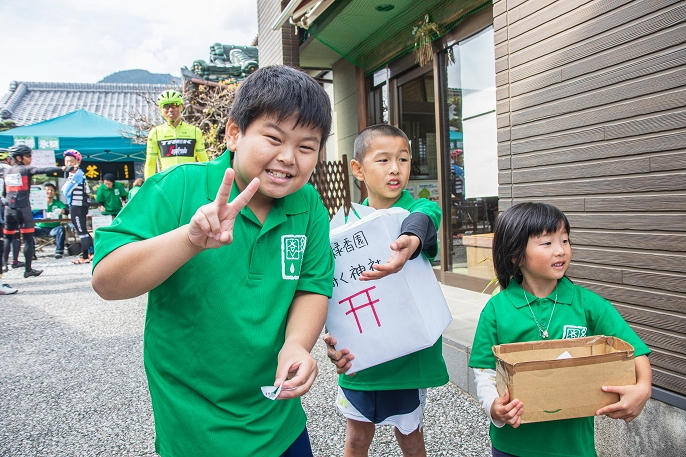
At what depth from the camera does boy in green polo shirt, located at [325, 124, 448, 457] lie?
197cm

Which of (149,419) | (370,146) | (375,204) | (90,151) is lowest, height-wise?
(149,419)

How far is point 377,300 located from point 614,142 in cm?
151

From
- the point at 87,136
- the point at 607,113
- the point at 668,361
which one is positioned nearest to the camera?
the point at 668,361

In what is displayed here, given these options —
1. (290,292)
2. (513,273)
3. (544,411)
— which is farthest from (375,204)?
(544,411)

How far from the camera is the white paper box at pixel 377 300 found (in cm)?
178

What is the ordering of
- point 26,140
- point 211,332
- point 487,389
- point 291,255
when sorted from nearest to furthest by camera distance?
point 211,332 → point 291,255 → point 487,389 → point 26,140

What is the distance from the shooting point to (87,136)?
14039mm

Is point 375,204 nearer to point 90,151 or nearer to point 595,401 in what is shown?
point 595,401

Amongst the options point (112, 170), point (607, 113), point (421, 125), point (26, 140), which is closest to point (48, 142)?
point (26, 140)

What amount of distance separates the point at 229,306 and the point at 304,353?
0.72ft

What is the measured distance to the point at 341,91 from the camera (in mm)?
8508

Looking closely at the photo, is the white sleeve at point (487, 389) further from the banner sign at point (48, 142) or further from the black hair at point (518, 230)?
the banner sign at point (48, 142)

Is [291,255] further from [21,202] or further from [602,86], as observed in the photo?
[21,202]

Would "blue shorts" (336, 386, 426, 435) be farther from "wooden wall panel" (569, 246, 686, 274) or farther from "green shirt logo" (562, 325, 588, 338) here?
"wooden wall panel" (569, 246, 686, 274)
